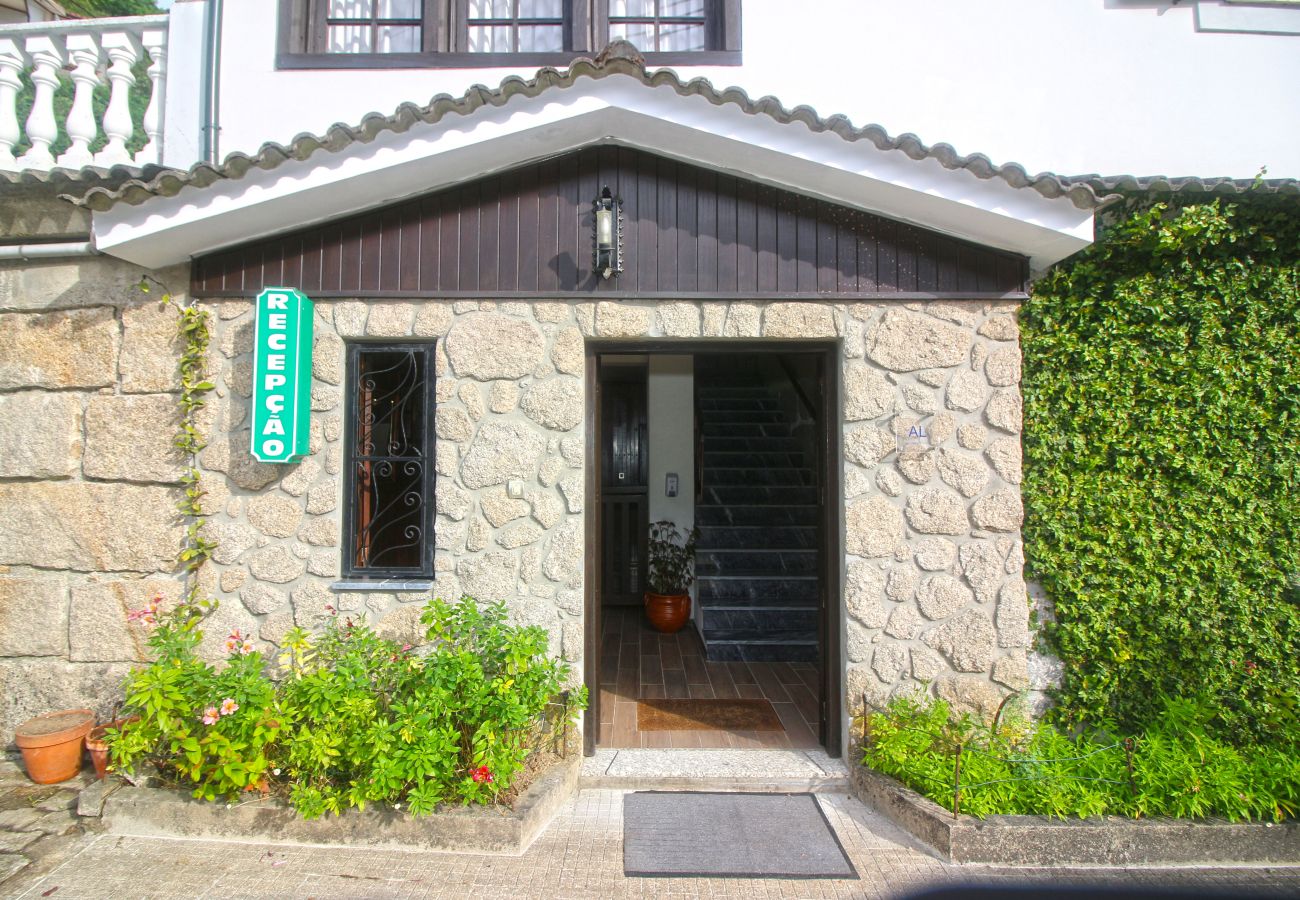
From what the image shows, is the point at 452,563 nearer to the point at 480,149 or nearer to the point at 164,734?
the point at 164,734

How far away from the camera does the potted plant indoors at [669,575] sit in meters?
6.66

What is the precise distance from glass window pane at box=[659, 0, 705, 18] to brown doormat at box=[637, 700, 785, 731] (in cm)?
497

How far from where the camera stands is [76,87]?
13.8 feet

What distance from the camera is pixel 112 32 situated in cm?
433

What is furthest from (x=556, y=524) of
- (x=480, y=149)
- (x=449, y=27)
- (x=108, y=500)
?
(x=449, y=27)

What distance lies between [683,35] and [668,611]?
16.5ft

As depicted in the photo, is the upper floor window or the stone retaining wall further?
the upper floor window

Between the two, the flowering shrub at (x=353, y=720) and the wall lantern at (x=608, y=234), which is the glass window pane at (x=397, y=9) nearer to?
the wall lantern at (x=608, y=234)

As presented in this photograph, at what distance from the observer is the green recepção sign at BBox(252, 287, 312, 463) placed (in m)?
3.54

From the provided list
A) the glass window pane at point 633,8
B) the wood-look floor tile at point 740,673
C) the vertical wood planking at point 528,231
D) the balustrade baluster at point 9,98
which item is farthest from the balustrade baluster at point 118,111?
the wood-look floor tile at point 740,673

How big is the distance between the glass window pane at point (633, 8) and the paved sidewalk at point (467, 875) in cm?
530

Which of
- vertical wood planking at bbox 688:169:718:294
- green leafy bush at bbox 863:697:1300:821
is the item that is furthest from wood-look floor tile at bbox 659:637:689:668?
vertical wood planking at bbox 688:169:718:294

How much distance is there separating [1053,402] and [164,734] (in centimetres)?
497

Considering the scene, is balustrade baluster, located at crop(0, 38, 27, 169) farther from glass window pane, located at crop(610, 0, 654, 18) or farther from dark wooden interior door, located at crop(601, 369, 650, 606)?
dark wooden interior door, located at crop(601, 369, 650, 606)
